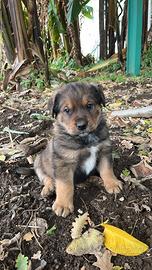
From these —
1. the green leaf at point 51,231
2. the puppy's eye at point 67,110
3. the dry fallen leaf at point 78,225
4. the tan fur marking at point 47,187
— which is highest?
the puppy's eye at point 67,110

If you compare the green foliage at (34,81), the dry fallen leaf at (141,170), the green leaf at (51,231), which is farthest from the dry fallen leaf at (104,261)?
the green foliage at (34,81)

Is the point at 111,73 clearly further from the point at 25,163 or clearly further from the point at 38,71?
the point at 25,163

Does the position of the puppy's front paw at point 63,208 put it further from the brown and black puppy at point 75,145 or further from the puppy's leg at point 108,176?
the puppy's leg at point 108,176

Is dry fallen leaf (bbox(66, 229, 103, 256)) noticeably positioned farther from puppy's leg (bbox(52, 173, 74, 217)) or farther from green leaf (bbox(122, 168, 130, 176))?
green leaf (bbox(122, 168, 130, 176))

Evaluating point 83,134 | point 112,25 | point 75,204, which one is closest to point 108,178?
point 75,204

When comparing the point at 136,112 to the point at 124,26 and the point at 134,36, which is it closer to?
the point at 134,36

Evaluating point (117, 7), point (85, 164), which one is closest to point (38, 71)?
point (117, 7)
